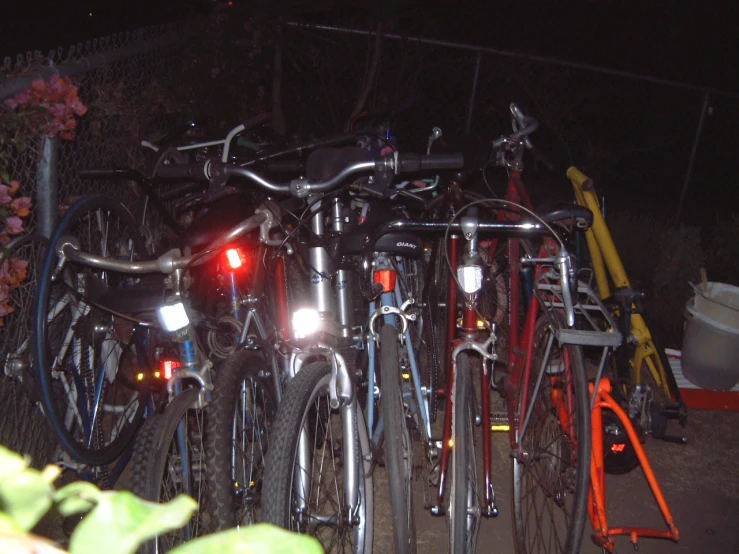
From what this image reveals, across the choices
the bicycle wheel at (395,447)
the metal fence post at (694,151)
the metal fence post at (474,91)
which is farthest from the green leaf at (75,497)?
the metal fence post at (694,151)

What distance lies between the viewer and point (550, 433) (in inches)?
99.7

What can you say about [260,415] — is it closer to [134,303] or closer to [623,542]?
[134,303]

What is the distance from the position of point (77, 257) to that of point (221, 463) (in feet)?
2.62

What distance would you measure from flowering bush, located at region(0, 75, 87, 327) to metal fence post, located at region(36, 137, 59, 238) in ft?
0.18

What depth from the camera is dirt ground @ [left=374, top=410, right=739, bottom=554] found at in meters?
2.77

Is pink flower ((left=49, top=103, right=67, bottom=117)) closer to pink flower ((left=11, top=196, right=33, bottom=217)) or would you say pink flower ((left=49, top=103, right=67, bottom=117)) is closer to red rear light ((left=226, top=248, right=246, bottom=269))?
pink flower ((left=11, top=196, right=33, bottom=217))

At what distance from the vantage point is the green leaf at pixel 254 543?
444 millimetres

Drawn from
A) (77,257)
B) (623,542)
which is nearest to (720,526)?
(623,542)

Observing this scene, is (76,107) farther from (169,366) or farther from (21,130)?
(169,366)

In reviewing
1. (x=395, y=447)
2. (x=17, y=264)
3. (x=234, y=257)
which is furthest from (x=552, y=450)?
(x=17, y=264)

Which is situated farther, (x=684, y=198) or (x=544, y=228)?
(x=684, y=198)

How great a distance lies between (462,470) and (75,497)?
1.80 meters

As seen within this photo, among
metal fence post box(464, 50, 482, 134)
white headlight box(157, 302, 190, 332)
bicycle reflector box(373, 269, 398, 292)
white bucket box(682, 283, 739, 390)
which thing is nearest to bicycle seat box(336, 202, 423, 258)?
bicycle reflector box(373, 269, 398, 292)

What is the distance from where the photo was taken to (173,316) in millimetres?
1915
